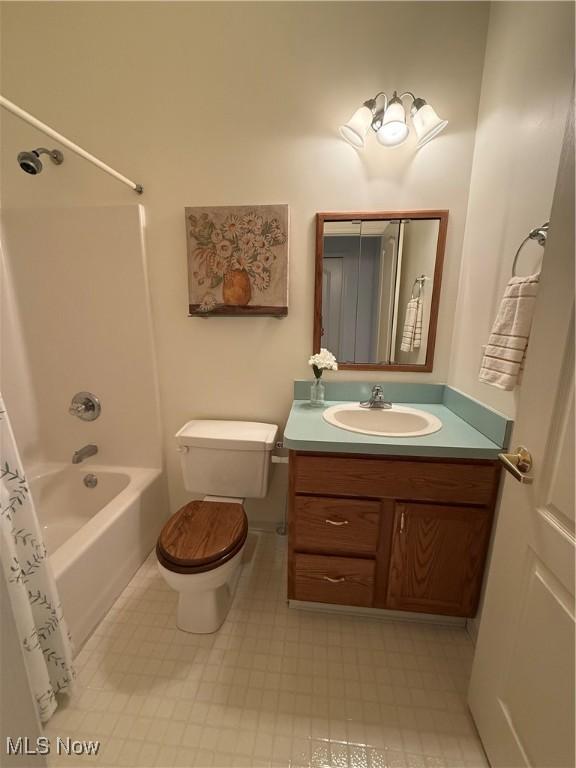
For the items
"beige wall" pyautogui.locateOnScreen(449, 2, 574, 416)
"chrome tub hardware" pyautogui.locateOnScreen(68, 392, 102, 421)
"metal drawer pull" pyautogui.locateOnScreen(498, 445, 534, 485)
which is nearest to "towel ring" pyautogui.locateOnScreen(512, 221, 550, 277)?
"beige wall" pyautogui.locateOnScreen(449, 2, 574, 416)

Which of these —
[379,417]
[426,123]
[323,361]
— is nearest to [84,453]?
[323,361]

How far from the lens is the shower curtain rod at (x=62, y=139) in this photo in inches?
36.5

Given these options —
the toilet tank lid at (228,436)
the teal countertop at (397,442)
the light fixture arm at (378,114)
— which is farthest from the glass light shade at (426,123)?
the toilet tank lid at (228,436)

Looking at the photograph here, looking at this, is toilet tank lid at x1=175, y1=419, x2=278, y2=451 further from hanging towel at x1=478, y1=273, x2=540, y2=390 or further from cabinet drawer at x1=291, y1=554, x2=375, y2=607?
hanging towel at x1=478, y1=273, x2=540, y2=390

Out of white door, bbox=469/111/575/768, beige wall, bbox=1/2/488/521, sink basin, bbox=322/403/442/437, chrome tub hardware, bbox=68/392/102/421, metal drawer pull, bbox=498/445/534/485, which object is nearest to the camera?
white door, bbox=469/111/575/768

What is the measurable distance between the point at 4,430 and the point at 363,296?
4.54ft

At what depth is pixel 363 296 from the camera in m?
1.48

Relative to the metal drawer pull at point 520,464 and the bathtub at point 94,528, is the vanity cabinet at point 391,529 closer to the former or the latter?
the metal drawer pull at point 520,464

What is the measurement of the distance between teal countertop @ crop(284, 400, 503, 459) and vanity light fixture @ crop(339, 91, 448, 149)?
1191 millimetres

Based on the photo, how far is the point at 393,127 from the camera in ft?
4.08

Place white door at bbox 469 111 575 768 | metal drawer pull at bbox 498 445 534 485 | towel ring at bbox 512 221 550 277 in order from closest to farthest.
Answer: white door at bbox 469 111 575 768 → metal drawer pull at bbox 498 445 534 485 → towel ring at bbox 512 221 550 277

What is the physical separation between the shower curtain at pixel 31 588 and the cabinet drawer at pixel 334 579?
0.81 meters

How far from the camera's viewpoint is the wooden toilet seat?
114 centimetres

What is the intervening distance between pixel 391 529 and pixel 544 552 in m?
0.56
